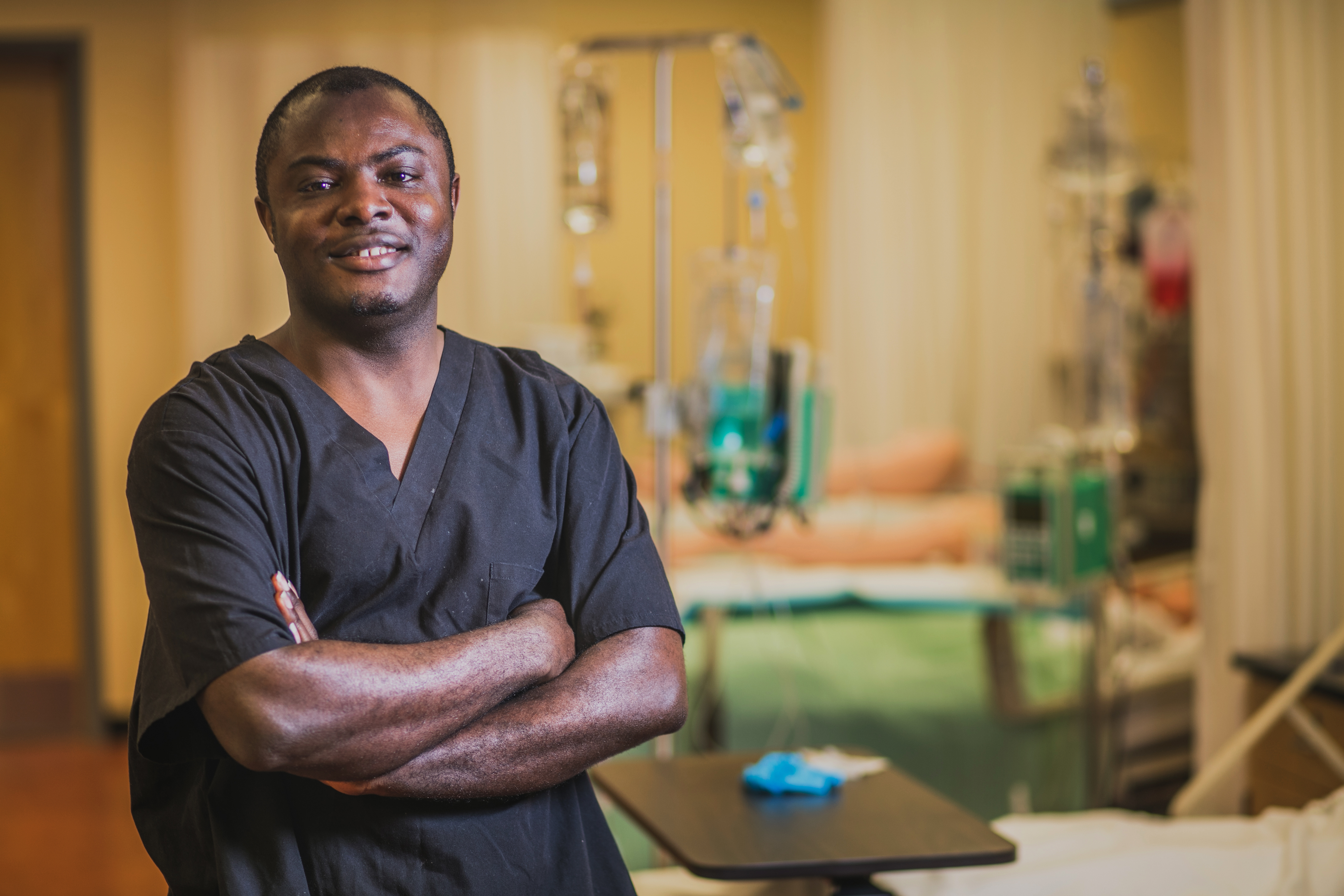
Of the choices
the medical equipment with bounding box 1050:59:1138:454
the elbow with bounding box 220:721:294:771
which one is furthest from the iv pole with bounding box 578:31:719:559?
the elbow with bounding box 220:721:294:771

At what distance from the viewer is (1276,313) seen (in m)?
2.74

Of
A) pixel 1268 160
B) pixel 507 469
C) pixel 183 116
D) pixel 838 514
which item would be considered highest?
pixel 183 116

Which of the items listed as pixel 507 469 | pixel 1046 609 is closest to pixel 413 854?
pixel 507 469

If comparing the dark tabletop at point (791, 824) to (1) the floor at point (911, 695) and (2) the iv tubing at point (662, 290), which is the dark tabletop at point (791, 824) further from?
(1) the floor at point (911, 695)

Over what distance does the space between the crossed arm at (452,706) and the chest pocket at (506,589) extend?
2 cm

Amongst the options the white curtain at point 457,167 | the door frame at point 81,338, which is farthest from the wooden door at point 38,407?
the white curtain at point 457,167

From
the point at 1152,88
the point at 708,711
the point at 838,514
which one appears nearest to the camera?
the point at 708,711

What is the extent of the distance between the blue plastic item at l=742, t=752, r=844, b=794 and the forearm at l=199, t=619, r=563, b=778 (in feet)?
2.38

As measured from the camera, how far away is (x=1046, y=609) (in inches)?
138

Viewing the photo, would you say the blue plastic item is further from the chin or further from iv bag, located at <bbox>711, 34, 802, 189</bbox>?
iv bag, located at <bbox>711, 34, 802, 189</bbox>

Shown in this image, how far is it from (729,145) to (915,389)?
7.74 feet

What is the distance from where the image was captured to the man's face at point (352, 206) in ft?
3.64

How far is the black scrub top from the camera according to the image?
1.04 m

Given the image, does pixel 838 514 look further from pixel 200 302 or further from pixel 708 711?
pixel 200 302
